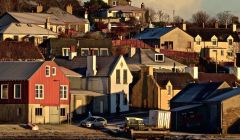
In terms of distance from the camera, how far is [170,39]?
13888 centimetres

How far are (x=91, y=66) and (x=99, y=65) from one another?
1.18 meters

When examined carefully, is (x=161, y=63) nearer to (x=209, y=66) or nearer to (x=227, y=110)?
(x=209, y=66)

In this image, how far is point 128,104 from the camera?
101 metres

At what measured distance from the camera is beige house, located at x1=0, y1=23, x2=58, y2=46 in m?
127

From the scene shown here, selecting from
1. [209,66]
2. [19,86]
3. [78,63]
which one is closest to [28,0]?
[209,66]

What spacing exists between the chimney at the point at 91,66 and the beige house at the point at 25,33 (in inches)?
1051

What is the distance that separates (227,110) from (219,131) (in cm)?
172

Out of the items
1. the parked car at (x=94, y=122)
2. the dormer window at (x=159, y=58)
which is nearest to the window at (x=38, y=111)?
the parked car at (x=94, y=122)

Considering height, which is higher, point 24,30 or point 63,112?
point 24,30

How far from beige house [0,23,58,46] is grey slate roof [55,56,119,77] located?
914 inches

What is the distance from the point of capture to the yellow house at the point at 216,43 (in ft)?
466

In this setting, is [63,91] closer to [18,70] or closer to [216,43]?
[18,70]

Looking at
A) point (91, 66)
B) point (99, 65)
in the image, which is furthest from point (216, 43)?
point (91, 66)

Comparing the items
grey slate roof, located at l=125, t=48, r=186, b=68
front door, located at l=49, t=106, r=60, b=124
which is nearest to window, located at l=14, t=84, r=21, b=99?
front door, located at l=49, t=106, r=60, b=124
